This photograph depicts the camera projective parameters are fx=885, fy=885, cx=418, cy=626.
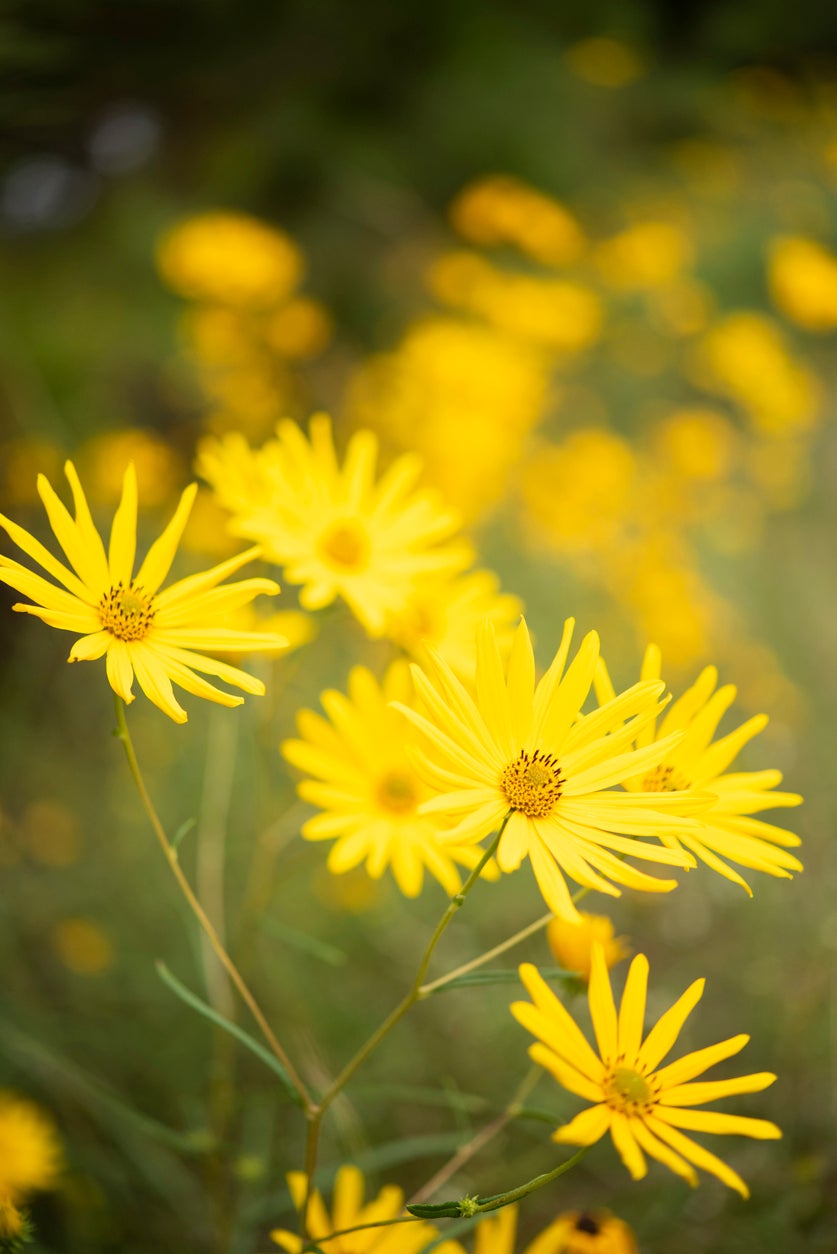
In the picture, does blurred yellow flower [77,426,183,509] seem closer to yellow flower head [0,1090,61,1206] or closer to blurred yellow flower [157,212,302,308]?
blurred yellow flower [157,212,302,308]

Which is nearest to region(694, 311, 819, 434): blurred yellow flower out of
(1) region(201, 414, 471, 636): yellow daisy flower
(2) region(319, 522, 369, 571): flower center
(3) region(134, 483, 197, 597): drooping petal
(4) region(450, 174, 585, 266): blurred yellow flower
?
(4) region(450, 174, 585, 266): blurred yellow flower

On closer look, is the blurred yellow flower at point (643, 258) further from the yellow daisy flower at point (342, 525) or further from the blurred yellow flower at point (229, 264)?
the yellow daisy flower at point (342, 525)

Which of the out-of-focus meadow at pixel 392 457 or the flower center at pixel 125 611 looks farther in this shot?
the out-of-focus meadow at pixel 392 457

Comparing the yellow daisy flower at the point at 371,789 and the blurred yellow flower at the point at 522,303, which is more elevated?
the blurred yellow flower at the point at 522,303

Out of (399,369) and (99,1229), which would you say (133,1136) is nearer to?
(99,1229)

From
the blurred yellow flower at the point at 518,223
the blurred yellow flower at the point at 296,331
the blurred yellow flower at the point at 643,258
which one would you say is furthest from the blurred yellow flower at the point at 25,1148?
the blurred yellow flower at the point at 643,258
